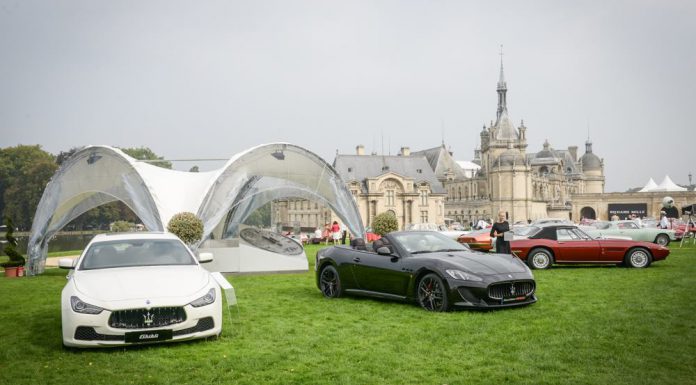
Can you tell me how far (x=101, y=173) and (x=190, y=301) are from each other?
1410cm

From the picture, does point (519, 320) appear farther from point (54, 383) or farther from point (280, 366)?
point (54, 383)

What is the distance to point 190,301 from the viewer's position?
768cm

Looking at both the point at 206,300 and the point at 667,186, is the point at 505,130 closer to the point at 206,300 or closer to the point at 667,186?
the point at 667,186

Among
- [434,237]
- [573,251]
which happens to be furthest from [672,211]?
[434,237]

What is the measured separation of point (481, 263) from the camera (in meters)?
10.1

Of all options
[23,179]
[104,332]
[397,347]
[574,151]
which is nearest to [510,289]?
[397,347]

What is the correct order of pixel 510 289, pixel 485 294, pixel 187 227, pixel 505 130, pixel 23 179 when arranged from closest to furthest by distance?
pixel 485 294, pixel 510 289, pixel 187 227, pixel 23 179, pixel 505 130

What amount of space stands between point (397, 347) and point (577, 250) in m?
11.3

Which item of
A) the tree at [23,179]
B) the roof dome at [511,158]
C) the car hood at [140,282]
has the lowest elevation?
the car hood at [140,282]

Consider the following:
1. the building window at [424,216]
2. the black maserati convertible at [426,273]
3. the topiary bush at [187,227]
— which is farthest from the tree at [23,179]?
the black maserati convertible at [426,273]

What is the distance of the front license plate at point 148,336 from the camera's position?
7395 mm

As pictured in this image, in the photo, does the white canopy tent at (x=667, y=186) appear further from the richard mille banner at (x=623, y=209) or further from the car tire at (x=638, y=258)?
the car tire at (x=638, y=258)

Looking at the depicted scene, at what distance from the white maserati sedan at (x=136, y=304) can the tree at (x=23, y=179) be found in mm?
75953

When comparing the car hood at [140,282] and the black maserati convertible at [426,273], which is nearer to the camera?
the car hood at [140,282]
